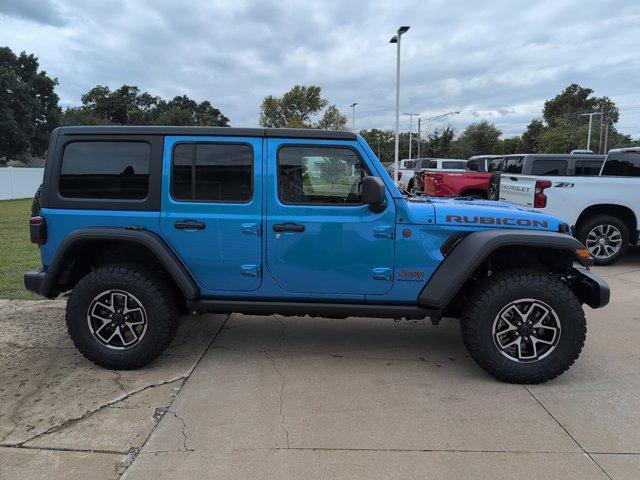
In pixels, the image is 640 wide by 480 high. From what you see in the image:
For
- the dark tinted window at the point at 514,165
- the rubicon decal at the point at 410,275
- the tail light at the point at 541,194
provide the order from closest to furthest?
the rubicon decal at the point at 410,275, the tail light at the point at 541,194, the dark tinted window at the point at 514,165

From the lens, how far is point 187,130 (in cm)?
374

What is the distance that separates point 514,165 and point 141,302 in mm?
9514

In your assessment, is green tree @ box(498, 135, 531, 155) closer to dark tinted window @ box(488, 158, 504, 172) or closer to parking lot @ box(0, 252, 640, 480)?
dark tinted window @ box(488, 158, 504, 172)

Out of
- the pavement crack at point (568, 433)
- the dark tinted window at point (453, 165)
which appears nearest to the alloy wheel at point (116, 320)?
the pavement crack at point (568, 433)

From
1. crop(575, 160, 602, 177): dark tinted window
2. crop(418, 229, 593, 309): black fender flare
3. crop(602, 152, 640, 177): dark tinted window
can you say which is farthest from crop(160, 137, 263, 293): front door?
crop(575, 160, 602, 177): dark tinted window

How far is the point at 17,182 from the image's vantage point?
22281mm

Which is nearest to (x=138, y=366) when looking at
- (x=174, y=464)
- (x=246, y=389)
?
(x=246, y=389)

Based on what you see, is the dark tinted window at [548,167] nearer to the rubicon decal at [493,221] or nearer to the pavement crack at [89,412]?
the rubicon decal at [493,221]

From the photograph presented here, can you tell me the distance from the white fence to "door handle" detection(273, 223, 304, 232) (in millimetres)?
22623

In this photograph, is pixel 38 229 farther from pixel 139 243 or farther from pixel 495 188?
pixel 495 188

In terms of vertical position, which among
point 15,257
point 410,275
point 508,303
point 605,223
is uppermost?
point 605,223

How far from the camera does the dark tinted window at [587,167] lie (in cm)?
1004

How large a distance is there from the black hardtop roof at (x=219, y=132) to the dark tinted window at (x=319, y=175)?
10 centimetres

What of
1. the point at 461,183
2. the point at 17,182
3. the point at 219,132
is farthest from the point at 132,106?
the point at 219,132
